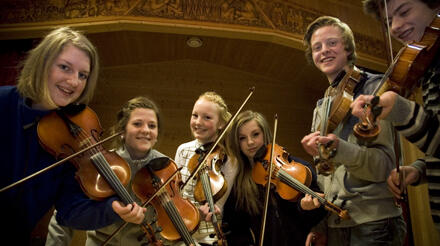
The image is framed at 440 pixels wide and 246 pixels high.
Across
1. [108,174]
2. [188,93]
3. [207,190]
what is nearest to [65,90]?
[108,174]

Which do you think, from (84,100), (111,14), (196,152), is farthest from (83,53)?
(111,14)

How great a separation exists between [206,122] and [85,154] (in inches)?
33.7

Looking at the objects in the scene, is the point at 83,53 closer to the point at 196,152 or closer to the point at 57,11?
the point at 196,152

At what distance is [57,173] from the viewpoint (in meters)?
1.14

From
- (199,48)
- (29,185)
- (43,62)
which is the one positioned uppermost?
(199,48)

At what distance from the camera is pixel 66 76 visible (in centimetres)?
115

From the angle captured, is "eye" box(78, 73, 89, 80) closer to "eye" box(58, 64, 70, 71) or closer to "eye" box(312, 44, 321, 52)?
"eye" box(58, 64, 70, 71)

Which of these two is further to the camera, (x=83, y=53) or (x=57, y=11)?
(x=57, y=11)

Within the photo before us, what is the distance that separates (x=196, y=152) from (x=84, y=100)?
2.20 feet

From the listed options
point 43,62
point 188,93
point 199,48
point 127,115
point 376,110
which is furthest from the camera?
point 188,93

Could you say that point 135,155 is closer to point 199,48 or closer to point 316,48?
point 316,48

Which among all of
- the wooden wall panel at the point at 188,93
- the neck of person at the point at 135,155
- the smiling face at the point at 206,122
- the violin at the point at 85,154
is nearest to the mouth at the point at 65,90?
the violin at the point at 85,154

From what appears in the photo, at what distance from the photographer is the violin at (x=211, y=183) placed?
4.65 feet

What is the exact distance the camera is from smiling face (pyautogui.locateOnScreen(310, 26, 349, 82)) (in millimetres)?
1402
